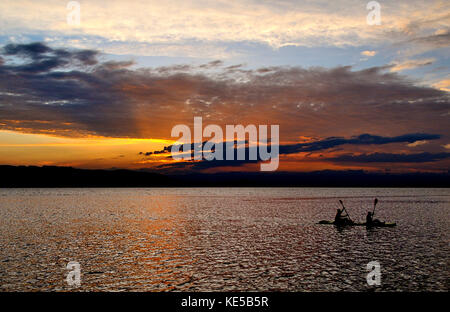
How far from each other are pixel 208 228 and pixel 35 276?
127 feet

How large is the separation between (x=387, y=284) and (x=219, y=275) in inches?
529

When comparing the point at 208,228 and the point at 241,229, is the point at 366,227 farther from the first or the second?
the point at 208,228

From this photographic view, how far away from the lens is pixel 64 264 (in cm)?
3506

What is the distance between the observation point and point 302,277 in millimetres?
30391

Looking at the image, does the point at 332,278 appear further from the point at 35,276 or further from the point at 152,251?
the point at 35,276

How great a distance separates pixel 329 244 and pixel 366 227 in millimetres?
23429

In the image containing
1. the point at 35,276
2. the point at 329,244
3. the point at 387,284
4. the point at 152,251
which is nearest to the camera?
the point at 387,284
